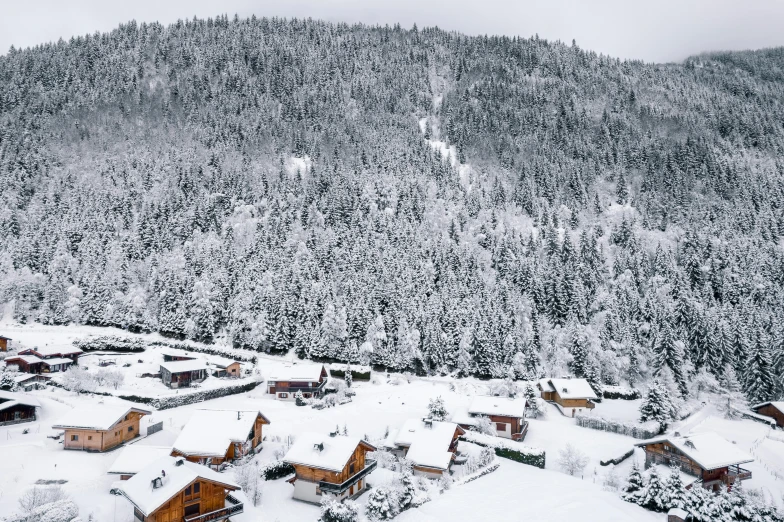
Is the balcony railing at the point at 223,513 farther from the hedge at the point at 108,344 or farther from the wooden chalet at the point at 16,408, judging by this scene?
the hedge at the point at 108,344

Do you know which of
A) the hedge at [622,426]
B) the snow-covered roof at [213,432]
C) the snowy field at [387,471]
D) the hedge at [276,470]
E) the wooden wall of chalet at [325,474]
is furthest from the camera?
the hedge at [622,426]

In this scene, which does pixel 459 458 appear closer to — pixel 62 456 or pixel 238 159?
pixel 62 456

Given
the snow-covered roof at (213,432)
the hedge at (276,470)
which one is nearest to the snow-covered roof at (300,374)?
the snow-covered roof at (213,432)

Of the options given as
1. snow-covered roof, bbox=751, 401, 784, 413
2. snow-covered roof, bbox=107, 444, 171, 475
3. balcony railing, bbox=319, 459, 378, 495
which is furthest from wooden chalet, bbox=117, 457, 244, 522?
snow-covered roof, bbox=751, 401, 784, 413

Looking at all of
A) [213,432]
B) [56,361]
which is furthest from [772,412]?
[56,361]

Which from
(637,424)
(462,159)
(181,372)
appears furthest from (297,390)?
(462,159)
